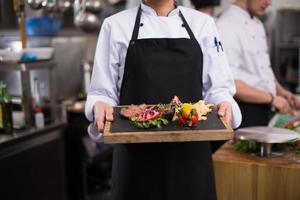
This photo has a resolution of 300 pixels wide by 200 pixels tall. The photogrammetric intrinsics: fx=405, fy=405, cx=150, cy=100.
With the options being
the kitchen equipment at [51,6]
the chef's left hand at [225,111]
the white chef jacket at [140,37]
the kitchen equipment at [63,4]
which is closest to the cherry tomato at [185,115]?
the chef's left hand at [225,111]

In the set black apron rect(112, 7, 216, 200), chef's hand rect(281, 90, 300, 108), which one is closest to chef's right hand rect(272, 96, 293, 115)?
chef's hand rect(281, 90, 300, 108)

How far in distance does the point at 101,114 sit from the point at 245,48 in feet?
3.94

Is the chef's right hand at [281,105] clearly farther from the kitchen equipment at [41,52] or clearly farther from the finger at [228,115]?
the kitchen equipment at [41,52]

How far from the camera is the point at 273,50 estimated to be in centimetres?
486

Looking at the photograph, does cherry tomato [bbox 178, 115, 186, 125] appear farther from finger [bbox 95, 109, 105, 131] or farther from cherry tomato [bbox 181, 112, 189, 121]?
finger [bbox 95, 109, 105, 131]

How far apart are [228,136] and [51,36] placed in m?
2.42

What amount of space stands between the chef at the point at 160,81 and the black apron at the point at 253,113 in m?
0.79

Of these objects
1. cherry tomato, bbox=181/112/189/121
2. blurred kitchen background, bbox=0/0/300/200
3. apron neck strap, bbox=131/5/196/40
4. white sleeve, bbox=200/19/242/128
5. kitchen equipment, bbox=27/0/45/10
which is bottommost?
blurred kitchen background, bbox=0/0/300/200

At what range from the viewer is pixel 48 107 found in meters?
3.04

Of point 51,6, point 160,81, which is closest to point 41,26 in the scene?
point 51,6

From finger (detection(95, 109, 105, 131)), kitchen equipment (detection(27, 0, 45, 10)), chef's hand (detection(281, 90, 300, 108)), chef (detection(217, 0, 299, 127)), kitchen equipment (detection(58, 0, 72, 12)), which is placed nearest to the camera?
finger (detection(95, 109, 105, 131))

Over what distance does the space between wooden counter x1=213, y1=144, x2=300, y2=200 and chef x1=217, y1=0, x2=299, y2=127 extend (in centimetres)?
62

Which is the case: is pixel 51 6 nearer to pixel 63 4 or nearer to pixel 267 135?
pixel 63 4

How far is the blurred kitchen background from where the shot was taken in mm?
2658
